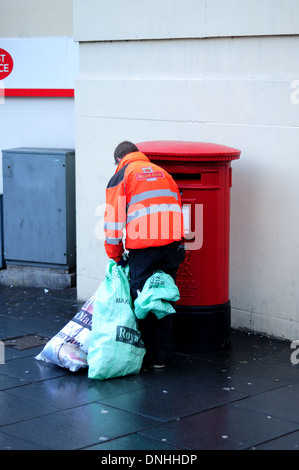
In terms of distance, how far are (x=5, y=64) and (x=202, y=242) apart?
4052 mm

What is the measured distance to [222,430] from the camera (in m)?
4.42

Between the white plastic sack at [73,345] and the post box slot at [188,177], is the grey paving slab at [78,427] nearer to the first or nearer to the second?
the white plastic sack at [73,345]

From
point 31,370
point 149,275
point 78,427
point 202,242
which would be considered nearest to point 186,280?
point 202,242

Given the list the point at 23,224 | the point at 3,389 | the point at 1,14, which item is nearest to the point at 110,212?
the point at 3,389

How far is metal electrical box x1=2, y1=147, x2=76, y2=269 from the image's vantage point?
8031mm

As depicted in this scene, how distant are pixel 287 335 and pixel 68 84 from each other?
12.6 feet

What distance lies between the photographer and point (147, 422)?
4.54 metres

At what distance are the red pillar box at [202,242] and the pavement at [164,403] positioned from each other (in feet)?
0.70

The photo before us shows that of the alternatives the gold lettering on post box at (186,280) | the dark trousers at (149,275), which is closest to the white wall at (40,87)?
the gold lettering on post box at (186,280)

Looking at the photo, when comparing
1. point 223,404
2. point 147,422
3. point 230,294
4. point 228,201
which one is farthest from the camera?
point 230,294

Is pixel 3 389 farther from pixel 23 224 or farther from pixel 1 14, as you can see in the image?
pixel 1 14

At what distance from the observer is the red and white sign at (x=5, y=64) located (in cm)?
870

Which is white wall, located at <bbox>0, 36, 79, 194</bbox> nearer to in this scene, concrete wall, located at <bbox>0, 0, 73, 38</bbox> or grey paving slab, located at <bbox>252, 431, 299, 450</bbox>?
concrete wall, located at <bbox>0, 0, 73, 38</bbox>

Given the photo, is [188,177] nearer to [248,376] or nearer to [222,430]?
[248,376]
